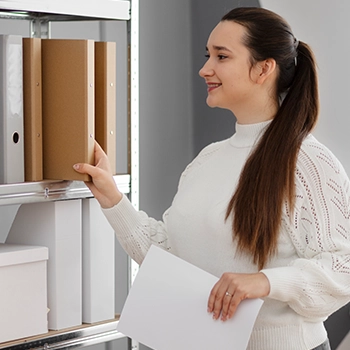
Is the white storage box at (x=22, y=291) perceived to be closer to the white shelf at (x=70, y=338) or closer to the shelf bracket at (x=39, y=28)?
the white shelf at (x=70, y=338)

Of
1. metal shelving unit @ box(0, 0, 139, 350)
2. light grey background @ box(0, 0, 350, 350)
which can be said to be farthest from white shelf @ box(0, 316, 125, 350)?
light grey background @ box(0, 0, 350, 350)

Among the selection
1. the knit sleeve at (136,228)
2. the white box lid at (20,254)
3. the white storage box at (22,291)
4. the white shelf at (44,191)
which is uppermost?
the white shelf at (44,191)

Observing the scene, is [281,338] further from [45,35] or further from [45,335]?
[45,35]

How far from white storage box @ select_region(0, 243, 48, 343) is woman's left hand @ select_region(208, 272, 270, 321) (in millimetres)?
519

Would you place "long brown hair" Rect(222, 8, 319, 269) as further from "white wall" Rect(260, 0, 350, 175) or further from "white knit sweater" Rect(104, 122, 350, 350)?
"white wall" Rect(260, 0, 350, 175)

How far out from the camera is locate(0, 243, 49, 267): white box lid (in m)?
1.69

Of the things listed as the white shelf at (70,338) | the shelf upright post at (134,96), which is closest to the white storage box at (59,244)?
the white shelf at (70,338)

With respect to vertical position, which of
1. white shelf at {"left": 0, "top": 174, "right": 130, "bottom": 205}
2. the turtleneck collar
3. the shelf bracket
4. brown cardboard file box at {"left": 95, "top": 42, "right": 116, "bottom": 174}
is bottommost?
white shelf at {"left": 0, "top": 174, "right": 130, "bottom": 205}

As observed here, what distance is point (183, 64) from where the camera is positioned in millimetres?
2883

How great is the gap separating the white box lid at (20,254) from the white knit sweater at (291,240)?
0.32 meters

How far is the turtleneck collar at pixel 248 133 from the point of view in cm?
163

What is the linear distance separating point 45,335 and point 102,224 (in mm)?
315

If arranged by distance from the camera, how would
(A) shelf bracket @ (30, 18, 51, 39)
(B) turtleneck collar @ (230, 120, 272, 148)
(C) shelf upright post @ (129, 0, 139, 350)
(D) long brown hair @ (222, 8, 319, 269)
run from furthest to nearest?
1. (A) shelf bracket @ (30, 18, 51, 39)
2. (C) shelf upright post @ (129, 0, 139, 350)
3. (B) turtleneck collar @ (230, 120, 272, 148)
4. (D) long brown hair @ (222, 8, 319, 269)

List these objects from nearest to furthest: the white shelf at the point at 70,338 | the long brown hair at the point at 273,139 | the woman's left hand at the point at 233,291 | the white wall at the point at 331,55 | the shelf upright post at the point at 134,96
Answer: the woman's left hand at the point at 233,291, the long brown hair at the point at 273,139, the white shelf at the point at 70,338, the shelf upright post at the point at 134,96, the white wall at the point at 331,55
